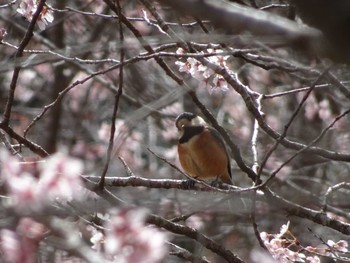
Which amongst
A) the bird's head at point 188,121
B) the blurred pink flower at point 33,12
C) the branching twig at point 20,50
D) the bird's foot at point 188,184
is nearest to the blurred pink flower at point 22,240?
the branching twig at point 20,50

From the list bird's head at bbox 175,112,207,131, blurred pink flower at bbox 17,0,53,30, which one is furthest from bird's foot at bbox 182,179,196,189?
bird's head at bbox 175,112,207,131

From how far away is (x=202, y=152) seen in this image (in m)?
5.28

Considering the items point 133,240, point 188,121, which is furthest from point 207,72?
point 133,240

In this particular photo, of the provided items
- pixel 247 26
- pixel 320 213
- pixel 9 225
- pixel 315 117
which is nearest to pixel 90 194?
pixel 320 213

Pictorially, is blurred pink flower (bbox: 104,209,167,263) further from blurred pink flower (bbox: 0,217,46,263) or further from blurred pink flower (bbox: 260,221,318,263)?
blurred pink flower (bbox: 260,221,318,263)

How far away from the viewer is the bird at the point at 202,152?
17.3 ft

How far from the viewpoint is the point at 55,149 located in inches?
289

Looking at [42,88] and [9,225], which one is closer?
[9,225]

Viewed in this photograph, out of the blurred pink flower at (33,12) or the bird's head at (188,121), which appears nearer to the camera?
the blurred pink flower at (33,12)

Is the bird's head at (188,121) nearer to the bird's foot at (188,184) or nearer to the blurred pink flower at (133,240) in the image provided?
the bird's foot at (188,184)

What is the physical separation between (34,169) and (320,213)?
171cm

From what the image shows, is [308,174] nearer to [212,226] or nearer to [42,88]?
[212,226]

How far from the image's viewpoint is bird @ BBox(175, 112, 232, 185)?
5.28m

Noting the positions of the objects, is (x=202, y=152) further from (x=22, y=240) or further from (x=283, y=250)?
(x=22, y=240)
